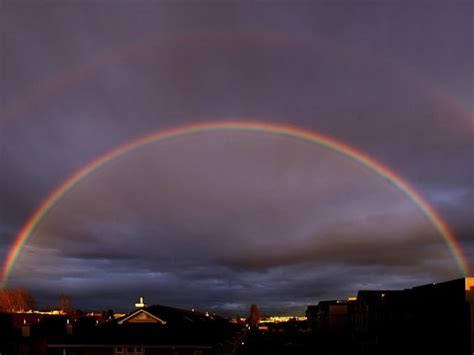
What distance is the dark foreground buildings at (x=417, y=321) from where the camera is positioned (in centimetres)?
2817

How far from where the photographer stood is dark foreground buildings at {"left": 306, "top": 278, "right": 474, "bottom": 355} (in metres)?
28.2

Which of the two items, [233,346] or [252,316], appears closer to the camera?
[233,346]

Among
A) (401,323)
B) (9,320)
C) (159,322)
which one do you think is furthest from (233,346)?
(9,320)

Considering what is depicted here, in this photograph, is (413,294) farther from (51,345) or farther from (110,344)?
(51,345)

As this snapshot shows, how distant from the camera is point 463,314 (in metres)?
28.1

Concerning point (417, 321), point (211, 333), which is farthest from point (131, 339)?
point (417, 321)

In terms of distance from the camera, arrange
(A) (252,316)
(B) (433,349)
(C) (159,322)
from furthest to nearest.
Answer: (A) (252,316), (C) (159,322), (B) (433,349)

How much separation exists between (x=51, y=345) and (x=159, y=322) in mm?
8360

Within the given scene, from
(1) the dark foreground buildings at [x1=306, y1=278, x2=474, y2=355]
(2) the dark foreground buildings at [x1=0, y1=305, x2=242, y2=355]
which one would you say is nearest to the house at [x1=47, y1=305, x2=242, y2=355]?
(2) the dark foreground buildings at [x1=0, y1=305, x2=242, y2=355]

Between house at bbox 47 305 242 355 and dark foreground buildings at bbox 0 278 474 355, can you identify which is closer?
dark foreground buildings at bbox 0 278 474 355

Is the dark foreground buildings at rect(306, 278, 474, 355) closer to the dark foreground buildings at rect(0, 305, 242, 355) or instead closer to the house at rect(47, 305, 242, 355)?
the dark foreground buildings at rect(0, 305, 242, 355)

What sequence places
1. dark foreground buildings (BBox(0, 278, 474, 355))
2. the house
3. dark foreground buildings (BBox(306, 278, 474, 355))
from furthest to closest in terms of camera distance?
the house, dark foreground buildings (BBox(0, 278, 474, 355)), dark foreground buildings (BBox(306, 278, 474, 355))

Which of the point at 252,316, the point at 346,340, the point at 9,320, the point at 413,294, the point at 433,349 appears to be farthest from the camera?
the point at 252,316

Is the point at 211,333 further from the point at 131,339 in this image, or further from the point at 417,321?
the point at 417,321
